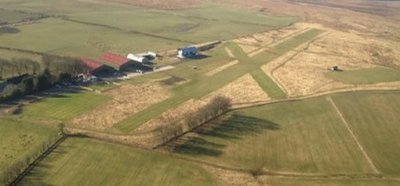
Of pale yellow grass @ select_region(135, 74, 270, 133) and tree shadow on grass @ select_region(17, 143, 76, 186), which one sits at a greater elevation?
tree shadow on grass @ select_region(17, 143, 76, 186)

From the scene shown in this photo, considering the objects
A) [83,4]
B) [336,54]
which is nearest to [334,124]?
[336,54]

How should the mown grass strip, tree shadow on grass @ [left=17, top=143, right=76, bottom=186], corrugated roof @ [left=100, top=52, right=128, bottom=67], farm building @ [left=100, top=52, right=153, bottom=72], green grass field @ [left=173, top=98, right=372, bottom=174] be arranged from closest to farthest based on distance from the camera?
tree shadow on grass @ [left=17, top=143, right=76, bottom=186] → green grass field @ [left=173, top=98, right=372, bottom=174] → the mown grass strip → farm building @ [left=100, top=52, right=153, bottom=72] → corrugated roof @ [left=100, top=52, right=128, bottom=67]

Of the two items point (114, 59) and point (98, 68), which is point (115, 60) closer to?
point (114, 59)

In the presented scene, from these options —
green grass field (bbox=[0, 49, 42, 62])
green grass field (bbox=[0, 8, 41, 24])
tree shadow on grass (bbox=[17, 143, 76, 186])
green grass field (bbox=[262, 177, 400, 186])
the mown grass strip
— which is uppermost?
green grass field (bbox=[0, 8, 41, 24])

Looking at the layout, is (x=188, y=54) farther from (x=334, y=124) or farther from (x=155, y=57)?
(x=334, y=124)

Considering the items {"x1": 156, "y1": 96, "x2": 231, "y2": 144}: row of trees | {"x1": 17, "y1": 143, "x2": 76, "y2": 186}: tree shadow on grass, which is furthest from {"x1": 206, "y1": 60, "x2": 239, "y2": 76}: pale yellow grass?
{"x1": 17, "y1": 143, "x2": 76, "y2": 186}: tree shadow on grass

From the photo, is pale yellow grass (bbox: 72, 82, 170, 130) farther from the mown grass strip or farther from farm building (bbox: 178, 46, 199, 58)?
farm building (bbox: 178, 46, 199, 58)

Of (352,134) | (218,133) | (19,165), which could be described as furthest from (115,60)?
(352,134)
